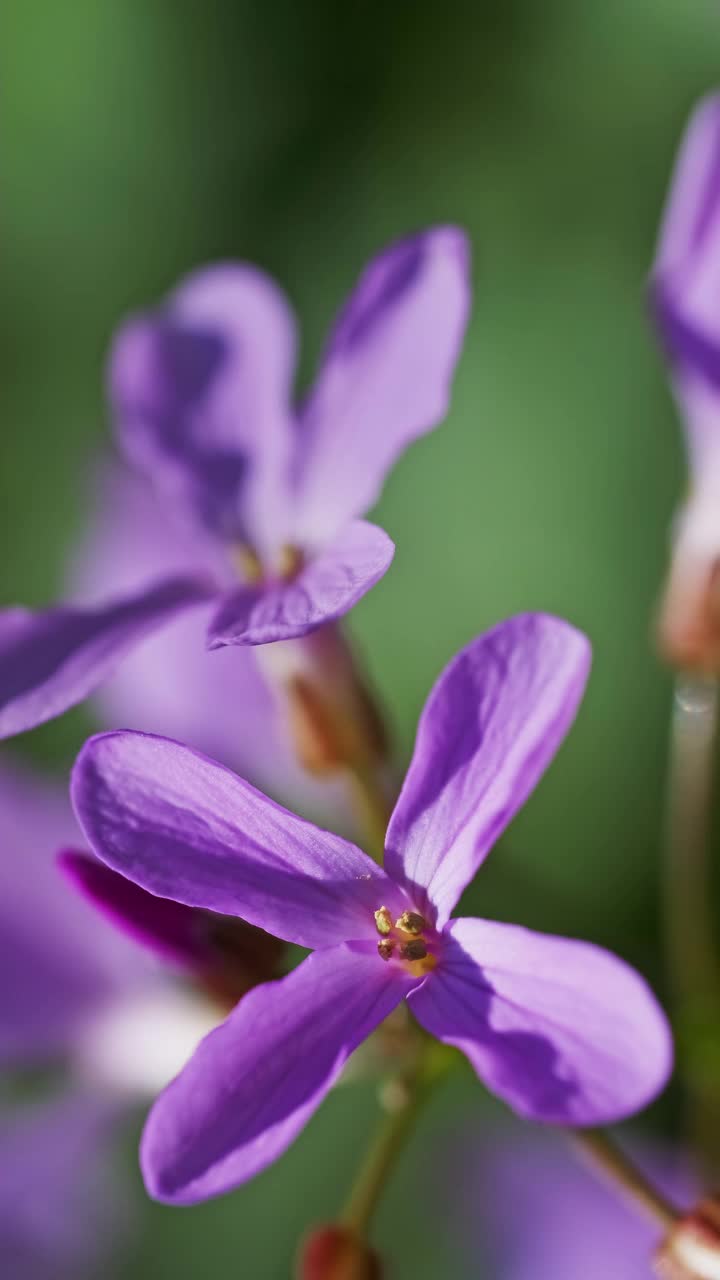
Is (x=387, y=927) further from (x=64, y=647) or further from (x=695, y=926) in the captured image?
(x=695, y=926)

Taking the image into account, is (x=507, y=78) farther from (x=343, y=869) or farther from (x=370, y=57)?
(x=343, y=869)

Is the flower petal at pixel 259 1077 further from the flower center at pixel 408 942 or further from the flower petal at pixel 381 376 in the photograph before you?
the flower petal at pixel 381 376

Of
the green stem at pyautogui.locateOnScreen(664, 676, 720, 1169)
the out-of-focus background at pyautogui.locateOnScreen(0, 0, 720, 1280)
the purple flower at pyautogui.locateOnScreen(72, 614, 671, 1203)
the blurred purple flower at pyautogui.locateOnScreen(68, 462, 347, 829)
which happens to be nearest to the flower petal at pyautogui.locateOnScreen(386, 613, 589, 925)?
the purple flower at pyautogui.locateOnScreen(72, 614, 671, 1203)

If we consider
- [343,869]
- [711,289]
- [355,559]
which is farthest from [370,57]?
[343,869]

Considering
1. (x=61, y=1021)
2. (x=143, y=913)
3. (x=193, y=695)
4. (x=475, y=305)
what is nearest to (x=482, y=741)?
(x=143, y=913)

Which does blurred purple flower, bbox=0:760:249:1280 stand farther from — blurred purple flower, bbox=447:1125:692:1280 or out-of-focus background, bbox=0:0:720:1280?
blurred purple flower, bbox=447:1125:692:1280
